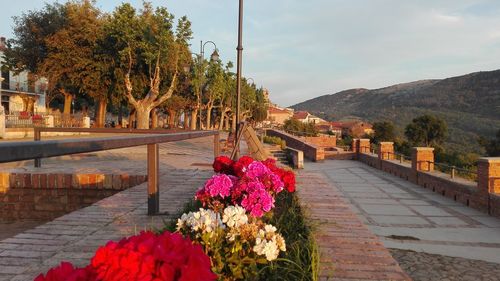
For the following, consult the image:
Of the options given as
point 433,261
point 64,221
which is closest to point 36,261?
point 64,221

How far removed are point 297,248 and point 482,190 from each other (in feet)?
33.6

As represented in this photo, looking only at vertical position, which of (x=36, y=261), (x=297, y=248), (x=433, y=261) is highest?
(x=297, y=248)

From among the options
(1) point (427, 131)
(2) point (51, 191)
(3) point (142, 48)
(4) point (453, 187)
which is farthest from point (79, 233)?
(1) point (427, 131)

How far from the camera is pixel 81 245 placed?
3.30m

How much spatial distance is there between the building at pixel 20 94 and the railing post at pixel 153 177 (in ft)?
158

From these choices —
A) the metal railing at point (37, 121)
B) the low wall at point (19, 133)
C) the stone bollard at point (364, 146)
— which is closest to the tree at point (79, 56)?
the metal railing at point (37, 121)

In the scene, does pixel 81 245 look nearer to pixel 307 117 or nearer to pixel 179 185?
pixel 179 185

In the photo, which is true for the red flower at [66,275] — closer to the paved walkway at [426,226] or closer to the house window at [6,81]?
the paved walkway at [426,226]

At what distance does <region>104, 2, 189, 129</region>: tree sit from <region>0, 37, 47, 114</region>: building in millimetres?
22741

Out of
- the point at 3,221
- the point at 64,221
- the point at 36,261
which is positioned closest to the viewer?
the point at 36,261

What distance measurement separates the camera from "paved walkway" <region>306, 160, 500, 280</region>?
6601mm

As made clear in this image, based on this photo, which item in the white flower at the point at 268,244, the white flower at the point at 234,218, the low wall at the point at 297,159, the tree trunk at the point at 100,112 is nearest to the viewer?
the white flower at the point at 268,244

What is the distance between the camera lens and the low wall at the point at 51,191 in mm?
6926

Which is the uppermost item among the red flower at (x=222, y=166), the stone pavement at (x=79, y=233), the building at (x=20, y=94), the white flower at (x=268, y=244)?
the building at (x=20, y=94)
